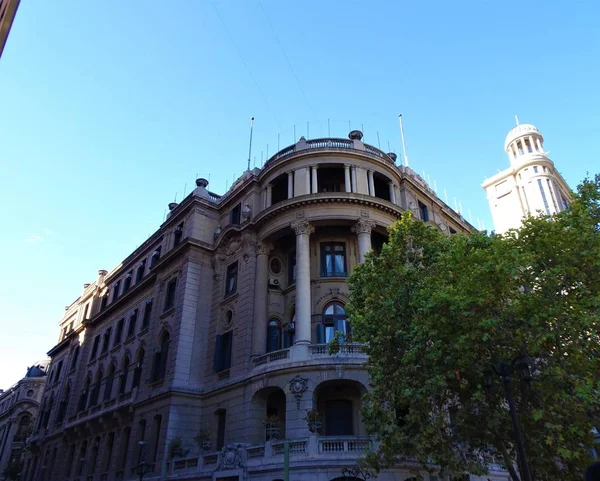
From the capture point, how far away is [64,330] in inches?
2418

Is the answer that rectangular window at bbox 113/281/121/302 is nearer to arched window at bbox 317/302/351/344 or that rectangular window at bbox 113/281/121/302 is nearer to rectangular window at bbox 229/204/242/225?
rectangular window at bbox 229/204/242/225

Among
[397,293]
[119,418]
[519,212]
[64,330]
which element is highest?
[519,212]

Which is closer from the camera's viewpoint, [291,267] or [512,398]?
[512,398]

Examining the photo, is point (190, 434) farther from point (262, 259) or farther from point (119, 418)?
point (262, 259)

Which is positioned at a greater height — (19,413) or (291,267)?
(291,267)

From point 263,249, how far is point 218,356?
7713mm

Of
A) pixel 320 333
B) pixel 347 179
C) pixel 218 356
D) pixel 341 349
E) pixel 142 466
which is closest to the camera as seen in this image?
pixel 341 349

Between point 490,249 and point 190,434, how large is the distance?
2212cm

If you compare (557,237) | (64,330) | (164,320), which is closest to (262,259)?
(164,320)

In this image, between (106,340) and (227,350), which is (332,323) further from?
(106,340)

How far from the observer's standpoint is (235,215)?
3644 centimetres

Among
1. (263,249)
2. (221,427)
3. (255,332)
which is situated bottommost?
(221,427)

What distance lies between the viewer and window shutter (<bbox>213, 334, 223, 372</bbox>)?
30.5m

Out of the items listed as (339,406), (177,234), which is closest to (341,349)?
(339,406)
